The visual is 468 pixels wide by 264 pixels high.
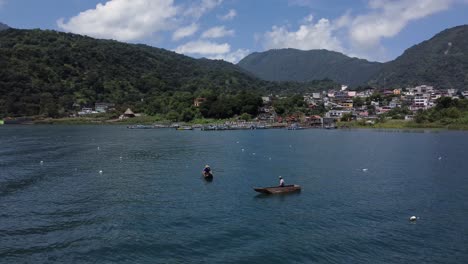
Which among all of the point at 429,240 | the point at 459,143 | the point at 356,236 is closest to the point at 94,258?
the point at 356,236

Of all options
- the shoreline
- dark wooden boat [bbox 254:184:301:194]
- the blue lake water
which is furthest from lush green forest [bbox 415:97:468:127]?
dark wooden boat [bbox 254:184:301:194]

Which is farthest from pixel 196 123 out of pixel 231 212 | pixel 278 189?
pixel 231 212

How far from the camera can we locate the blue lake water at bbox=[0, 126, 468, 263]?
85.4ft

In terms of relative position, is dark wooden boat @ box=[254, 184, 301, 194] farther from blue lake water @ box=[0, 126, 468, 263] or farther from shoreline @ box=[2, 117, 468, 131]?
shoreline @ box=[2, 117, 468, 131]

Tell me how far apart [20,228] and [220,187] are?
21047 millimetres

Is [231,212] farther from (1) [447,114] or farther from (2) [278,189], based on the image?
(1) [447,114]

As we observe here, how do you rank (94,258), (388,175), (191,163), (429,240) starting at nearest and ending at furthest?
(94,258), (429,240), (388,175), (191,163)

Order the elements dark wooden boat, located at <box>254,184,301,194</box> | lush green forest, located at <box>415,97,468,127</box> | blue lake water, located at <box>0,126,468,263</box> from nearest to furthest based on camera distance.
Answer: blue lake water, located at <box>0,126,468,263</box> < dark wooden boat, located at <box>254,184,301,194</box> < lush green forest, located at <box>415,97,468,127</box>

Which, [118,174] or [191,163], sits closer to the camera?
[118,174]

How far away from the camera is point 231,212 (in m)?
35.1

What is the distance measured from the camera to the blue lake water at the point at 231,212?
2602 cm

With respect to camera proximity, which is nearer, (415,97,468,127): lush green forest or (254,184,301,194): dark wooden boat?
(254,184,301,194): dark wooden boat

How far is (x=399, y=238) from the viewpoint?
2848 centimetres

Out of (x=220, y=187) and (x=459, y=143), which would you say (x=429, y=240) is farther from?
(x=459, y=143)
